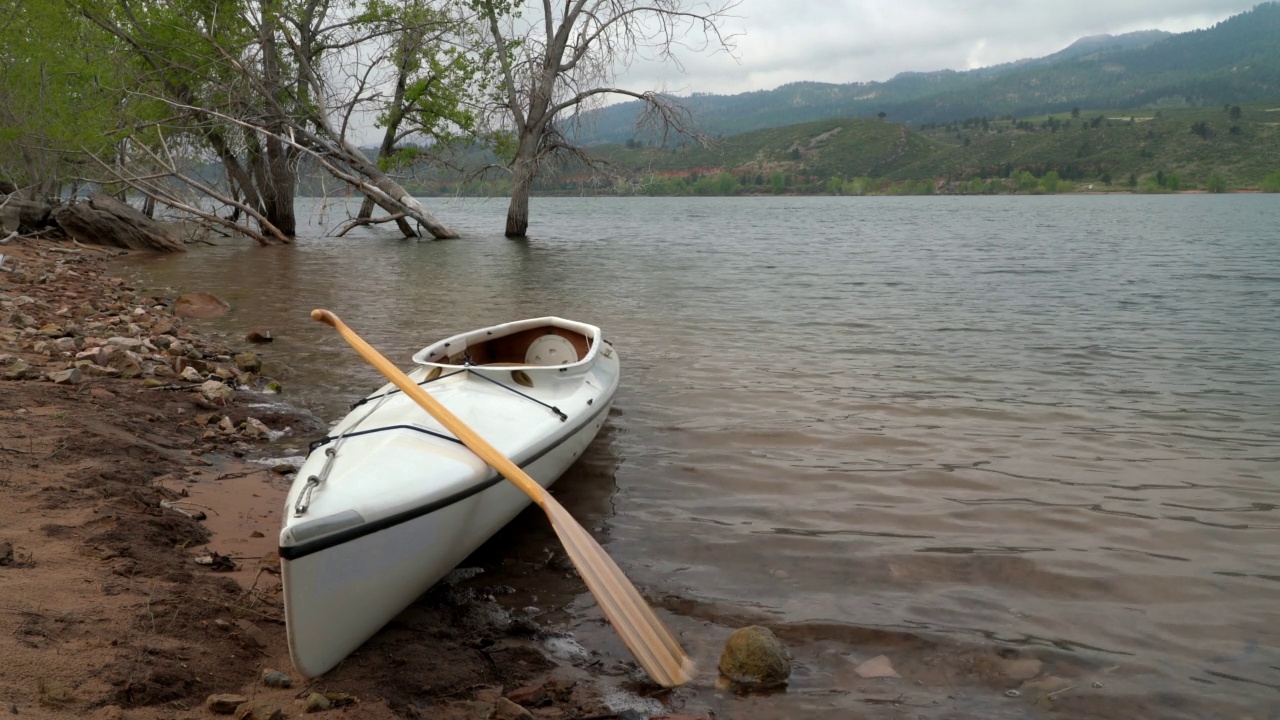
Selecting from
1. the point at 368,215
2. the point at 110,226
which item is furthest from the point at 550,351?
the point at 368,215

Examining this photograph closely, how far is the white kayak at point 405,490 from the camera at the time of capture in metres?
3.39

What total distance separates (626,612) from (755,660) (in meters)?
0.61

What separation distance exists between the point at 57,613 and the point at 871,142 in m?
152

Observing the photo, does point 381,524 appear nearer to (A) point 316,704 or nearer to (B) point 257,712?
(A) point 316,704

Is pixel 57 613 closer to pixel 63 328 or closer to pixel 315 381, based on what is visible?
pixel 315 381

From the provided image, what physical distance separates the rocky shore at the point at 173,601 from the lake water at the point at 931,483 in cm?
52

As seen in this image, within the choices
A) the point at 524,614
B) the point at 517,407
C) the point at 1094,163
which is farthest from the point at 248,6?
the point at 1094,163

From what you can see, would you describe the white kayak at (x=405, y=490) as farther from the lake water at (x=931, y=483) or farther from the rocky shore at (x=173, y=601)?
the lake water at (x=931, y=483)

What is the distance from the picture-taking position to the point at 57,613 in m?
3.15

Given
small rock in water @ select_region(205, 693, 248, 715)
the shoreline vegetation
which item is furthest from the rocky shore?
the shoreline vegetation

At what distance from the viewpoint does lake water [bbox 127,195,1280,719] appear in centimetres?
400

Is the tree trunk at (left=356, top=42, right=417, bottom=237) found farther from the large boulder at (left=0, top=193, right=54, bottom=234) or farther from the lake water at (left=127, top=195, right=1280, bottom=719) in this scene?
the lake water at (left=127, top=195, right=1280, bottom=719)

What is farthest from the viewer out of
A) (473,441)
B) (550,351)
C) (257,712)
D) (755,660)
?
(550,351)

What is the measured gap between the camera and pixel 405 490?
3.92 metres
